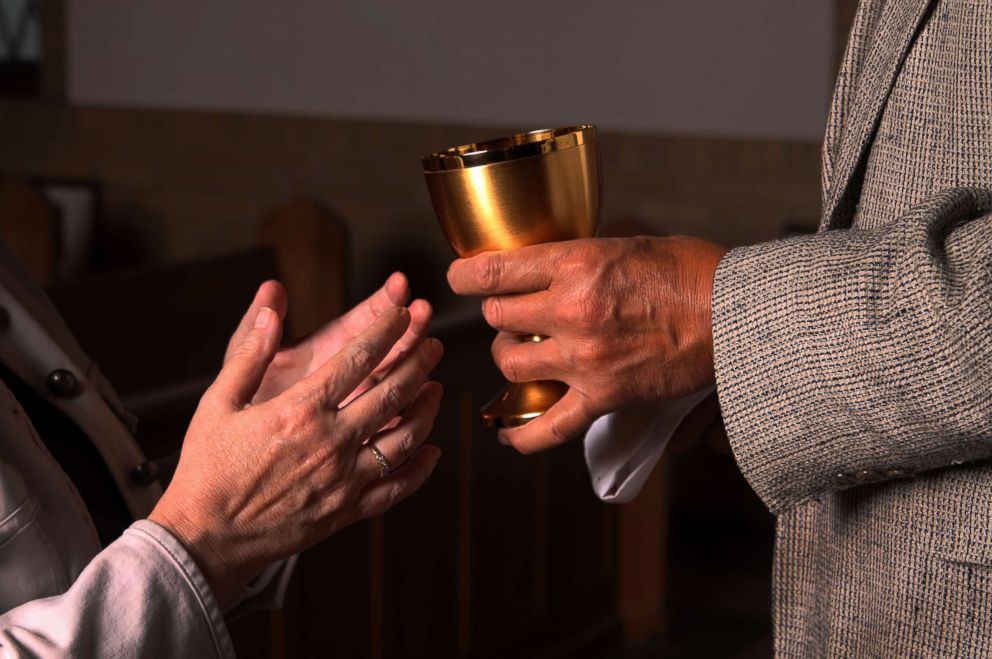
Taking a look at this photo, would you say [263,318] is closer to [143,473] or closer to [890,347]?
[143,473]

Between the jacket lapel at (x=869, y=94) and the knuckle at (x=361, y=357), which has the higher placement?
the jacket lapel at (x=869, y=94)

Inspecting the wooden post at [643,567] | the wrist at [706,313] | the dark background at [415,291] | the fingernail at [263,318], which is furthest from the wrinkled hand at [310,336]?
the wooden post at [643,567]

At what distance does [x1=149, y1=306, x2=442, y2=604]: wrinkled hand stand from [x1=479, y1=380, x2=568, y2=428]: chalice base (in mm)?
80

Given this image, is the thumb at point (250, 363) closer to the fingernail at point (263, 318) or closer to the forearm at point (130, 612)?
the fingernail at point (263, 318)

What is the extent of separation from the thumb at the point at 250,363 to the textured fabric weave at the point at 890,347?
Answer: 15.5 inches

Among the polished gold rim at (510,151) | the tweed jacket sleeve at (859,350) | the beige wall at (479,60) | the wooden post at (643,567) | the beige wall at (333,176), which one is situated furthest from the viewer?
the beige wall at (333,176)

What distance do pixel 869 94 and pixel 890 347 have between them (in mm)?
268

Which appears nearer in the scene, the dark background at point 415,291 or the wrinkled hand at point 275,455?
the wrinkled hand at point 275,455

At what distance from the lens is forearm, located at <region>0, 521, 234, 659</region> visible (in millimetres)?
960

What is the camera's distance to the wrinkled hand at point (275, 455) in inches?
41.3

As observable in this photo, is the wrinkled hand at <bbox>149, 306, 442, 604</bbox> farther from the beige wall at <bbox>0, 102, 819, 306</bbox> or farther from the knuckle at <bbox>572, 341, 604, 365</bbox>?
the beige wall at <bbox>0, 102, 819, 306</bbox>

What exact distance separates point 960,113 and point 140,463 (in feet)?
2.78

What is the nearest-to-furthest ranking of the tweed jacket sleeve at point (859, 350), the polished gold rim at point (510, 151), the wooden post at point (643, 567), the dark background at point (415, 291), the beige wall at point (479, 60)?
1. the tweed jacket sleeve at point (859, 350)
2. the polished gold rim at point (510, 151)
3. the dark background at point (415, 291)
4. the wooden post at point (643, 567)
5. the beige wall at point (479, 60)

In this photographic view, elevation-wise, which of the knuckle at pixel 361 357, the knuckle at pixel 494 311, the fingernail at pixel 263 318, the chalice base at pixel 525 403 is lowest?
the chalice base at pixel 525 403
